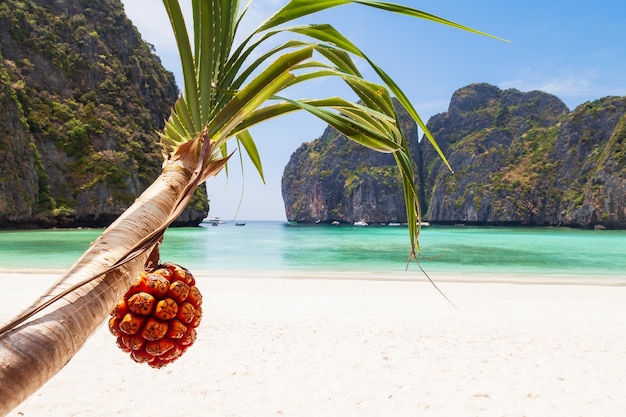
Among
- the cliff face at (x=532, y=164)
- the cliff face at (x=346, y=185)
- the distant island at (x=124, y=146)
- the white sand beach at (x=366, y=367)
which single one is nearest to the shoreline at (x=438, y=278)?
the distant island at (x=124, y=146)

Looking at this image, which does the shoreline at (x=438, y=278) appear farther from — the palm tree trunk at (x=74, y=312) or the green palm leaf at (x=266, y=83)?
the palm tree trunk at (x=74, y=312)

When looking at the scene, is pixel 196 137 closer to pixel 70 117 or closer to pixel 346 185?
pixel 70 117

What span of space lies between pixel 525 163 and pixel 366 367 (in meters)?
99.4

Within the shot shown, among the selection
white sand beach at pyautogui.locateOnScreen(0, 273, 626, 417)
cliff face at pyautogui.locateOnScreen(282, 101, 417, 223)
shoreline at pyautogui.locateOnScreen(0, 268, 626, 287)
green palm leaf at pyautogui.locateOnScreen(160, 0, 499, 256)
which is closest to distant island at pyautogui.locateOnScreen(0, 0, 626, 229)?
cliff face at pyautogui.locateOnScreen(282, 101, 417, 223)

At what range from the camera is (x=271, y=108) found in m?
0.89

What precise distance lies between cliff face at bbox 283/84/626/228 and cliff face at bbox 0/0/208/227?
69151mm

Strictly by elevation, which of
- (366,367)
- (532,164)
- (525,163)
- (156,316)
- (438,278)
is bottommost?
(438,278)

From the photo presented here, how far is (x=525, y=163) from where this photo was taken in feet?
295

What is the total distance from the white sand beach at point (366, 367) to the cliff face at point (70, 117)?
41.3 m

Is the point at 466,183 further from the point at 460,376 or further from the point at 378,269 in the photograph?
the point at 460,376

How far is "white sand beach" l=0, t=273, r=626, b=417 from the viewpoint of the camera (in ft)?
10.8

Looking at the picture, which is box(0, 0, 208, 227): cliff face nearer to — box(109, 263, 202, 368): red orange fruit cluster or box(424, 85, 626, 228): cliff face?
box(109, 263, 202, 368): red orange fruit cluster

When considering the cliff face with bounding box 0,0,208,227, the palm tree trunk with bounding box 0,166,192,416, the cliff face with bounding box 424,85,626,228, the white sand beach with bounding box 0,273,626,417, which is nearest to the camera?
the palm tree trunk with bounding box 0,166,192,416

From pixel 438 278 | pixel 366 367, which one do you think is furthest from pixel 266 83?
pixel 438 278
